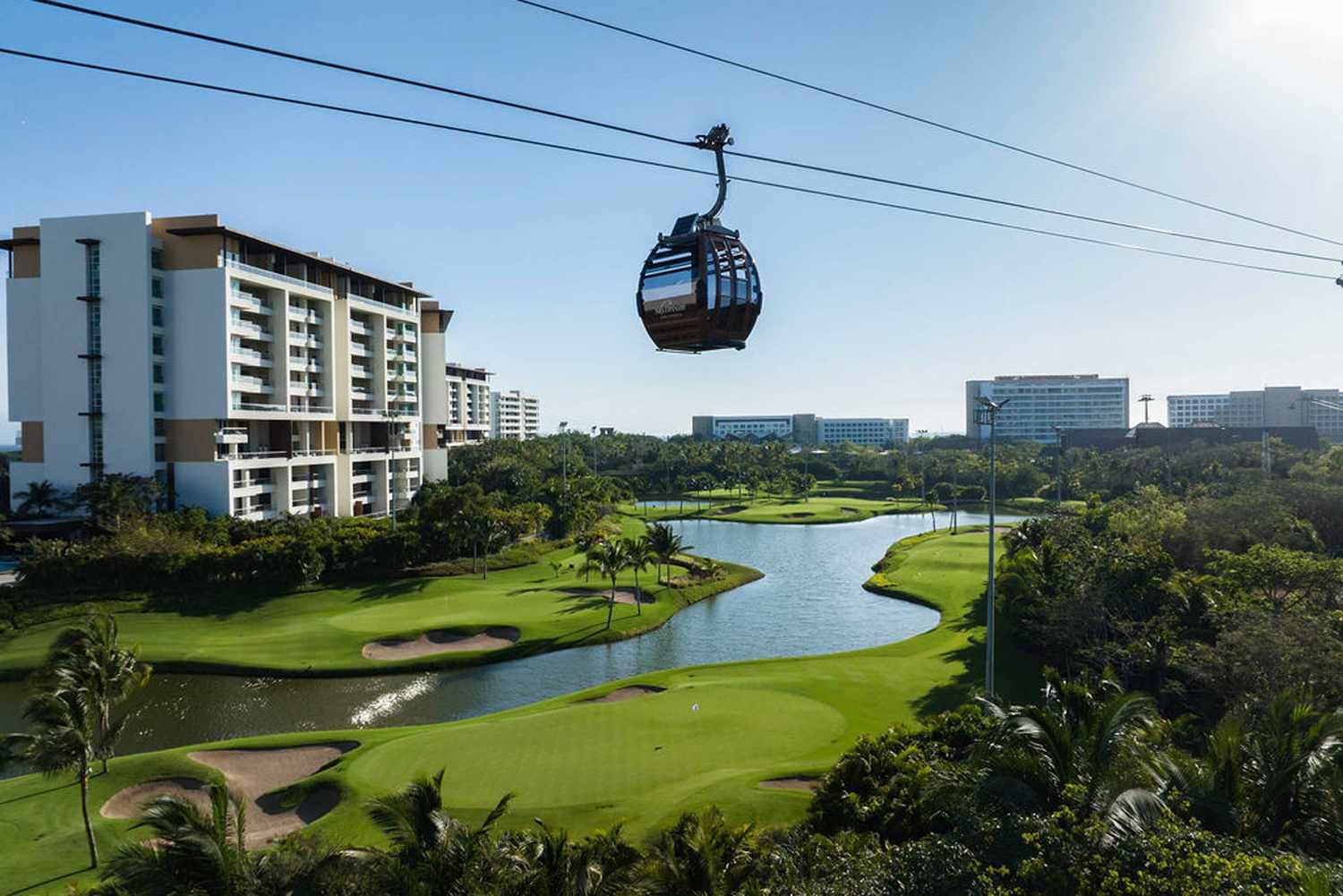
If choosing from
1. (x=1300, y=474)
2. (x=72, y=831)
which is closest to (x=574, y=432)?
(x=1300, y=474)

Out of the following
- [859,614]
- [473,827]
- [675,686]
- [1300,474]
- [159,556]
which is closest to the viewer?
[473,827]

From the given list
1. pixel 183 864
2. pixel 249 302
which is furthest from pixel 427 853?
pixel 249 302

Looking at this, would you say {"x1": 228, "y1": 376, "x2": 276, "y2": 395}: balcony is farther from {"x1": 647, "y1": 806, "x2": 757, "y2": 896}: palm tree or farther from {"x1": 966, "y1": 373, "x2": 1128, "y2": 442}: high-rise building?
{"x1": 966, "y1": 373, "x2": 1128, "y2": 442}: high-rise building

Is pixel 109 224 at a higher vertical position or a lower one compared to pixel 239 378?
higher

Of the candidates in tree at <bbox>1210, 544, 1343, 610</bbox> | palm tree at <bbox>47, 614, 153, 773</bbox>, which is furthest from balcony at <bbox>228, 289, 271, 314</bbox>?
tree at <bbox>1210, 544, 1343, 610</bbox>

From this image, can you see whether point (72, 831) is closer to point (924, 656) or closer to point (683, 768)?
point (683, 768)

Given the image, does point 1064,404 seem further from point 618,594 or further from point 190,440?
point 190,440

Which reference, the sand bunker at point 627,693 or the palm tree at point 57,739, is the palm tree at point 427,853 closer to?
the palm tree at point 57,739
